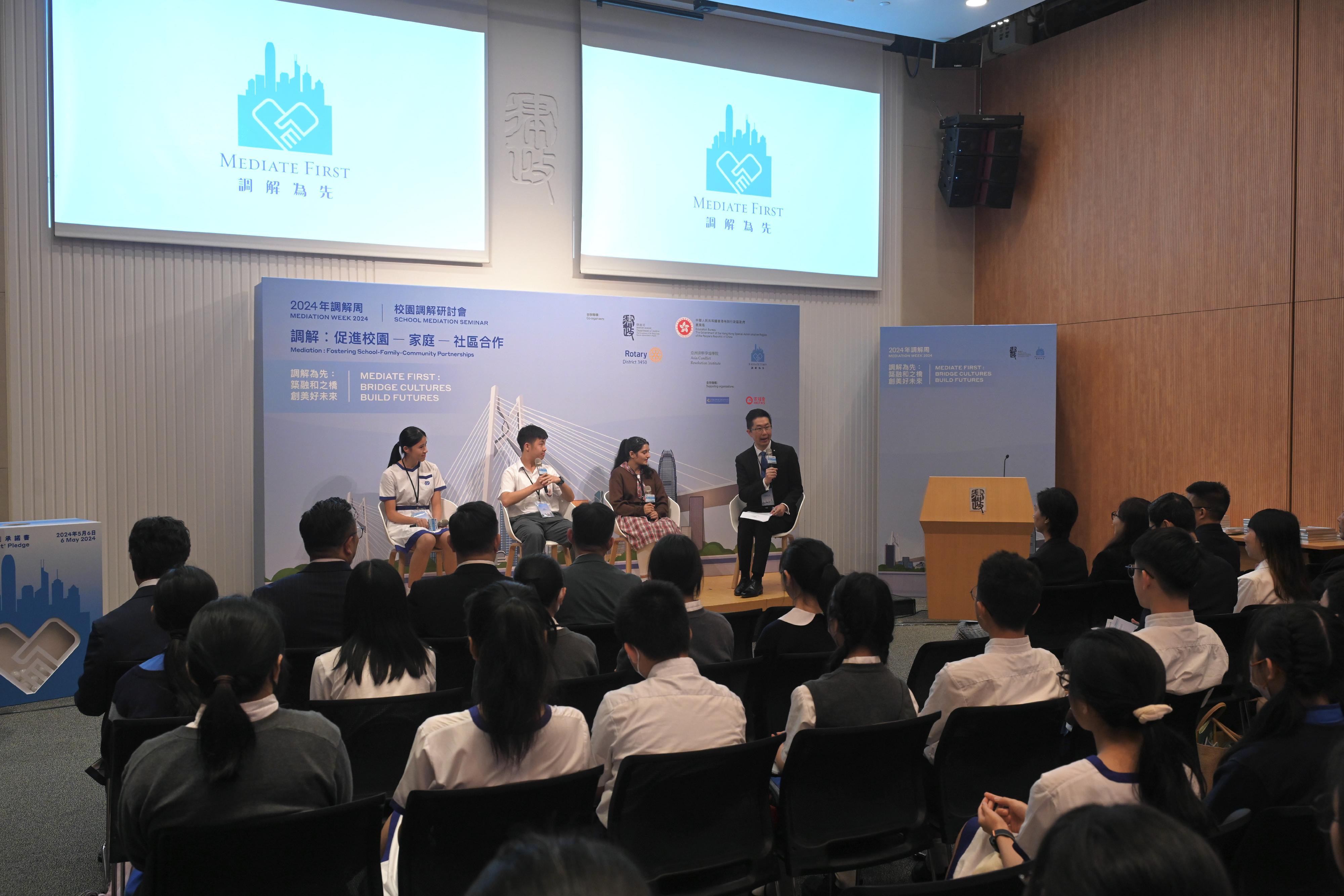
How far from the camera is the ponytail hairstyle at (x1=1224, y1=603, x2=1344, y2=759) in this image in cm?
189

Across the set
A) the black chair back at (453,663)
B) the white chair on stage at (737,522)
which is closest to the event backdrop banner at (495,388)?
the white chair on stage at (737,522)

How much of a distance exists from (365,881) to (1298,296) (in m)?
7.30

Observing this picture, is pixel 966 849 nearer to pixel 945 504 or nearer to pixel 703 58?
pixel 945 504

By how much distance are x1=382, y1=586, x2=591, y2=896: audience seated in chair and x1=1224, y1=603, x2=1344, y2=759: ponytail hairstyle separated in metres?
1.41

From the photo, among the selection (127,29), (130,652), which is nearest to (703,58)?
(127,29)

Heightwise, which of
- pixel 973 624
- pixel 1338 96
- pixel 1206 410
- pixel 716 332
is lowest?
pixel 973 624

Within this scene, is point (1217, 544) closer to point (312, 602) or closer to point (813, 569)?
point (813, 569)

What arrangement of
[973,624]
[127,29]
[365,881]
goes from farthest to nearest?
[127,29]
[973,624]
[365,881]

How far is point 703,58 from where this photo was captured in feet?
25.7

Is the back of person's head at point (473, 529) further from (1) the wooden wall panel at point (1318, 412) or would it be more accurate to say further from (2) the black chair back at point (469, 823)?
(1) the wooden wall panel at point (1318, 412)

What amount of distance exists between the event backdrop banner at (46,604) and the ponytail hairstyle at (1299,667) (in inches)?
203

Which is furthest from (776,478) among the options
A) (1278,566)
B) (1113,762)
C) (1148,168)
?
(1113,762)

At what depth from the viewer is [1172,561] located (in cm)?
294

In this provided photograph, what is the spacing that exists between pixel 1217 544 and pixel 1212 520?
1.86 feet
